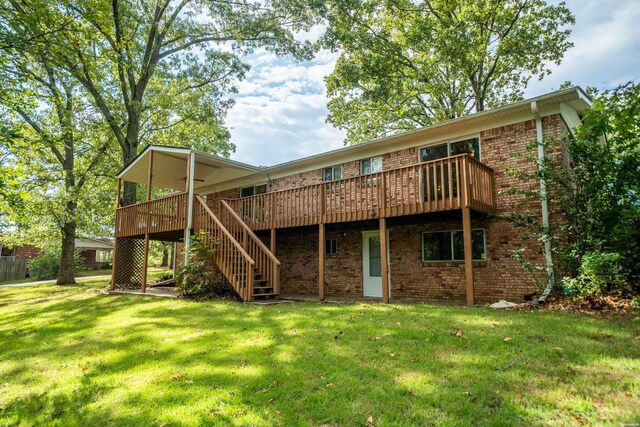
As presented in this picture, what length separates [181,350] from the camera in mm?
5629

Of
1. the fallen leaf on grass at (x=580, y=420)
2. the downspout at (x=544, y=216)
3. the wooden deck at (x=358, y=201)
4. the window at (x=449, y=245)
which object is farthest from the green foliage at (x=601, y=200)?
the fallen leaf on grass at (x=580, y=420)

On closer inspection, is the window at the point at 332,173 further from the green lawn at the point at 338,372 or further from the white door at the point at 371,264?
the green lawn at the point at 338,372

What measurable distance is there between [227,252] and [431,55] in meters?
16.2

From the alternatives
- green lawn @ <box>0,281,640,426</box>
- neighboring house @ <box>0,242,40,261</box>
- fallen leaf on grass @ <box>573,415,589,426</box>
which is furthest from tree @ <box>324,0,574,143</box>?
neighboring house @ <box>0,242,40,261</box>

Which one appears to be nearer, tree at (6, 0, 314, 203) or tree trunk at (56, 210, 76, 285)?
tree at (6, 0, 314, 203)

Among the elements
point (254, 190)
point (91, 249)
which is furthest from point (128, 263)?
point (91, 249)

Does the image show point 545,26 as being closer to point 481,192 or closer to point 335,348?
point 481,192

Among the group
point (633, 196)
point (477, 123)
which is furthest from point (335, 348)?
point (477, 123)

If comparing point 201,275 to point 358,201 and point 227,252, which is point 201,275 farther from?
point 358,201

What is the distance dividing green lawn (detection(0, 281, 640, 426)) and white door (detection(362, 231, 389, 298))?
180 inches

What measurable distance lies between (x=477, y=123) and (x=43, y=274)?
1210 inches

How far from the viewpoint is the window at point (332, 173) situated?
13.0 metres

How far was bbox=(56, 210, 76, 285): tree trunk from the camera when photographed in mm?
19359

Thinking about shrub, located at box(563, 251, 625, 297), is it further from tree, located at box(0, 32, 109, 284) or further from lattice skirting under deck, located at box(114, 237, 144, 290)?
tree, located at box(0, 32, 109, 284)
